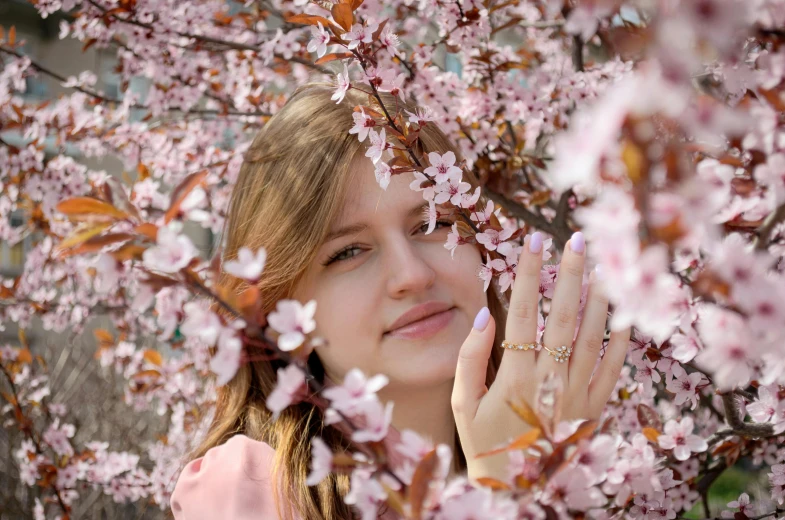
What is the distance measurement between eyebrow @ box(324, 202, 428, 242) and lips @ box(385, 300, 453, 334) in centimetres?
20

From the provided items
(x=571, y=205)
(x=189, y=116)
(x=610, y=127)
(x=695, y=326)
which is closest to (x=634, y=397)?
(x=571, y=205)

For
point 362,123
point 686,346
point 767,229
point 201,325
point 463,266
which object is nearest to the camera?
point 767,229

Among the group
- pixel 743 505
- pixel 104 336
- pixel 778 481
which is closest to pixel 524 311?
pixel 778 481

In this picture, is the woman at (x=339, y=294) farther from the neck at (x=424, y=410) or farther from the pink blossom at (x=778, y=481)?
the pink blossom at (x=778, y=481)

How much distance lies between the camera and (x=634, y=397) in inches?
82.3

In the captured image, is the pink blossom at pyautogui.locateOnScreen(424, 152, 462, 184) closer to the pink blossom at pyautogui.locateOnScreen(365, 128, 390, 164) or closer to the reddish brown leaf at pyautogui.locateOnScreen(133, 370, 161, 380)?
the pink blossom at pyautogui.locateOnScreen(365, 128, 390, 164)

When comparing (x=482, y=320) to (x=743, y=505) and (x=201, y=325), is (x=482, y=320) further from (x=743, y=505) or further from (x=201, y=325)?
(x=743, y=505)

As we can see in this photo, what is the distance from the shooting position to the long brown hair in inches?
58.1

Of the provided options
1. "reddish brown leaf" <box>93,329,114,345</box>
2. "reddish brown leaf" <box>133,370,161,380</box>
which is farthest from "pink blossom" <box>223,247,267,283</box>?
"reddish brown leaf" <box>93,329,114,345</box>

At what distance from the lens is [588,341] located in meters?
1.04

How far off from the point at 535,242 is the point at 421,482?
0.50 meters

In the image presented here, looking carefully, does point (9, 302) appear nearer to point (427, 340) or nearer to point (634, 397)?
point (427, 340)

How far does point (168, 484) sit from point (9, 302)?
139 cm

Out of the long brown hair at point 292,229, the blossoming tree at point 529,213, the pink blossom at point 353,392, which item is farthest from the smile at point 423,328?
the pink blossom at point 353,392
